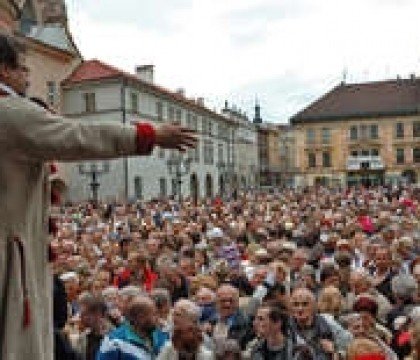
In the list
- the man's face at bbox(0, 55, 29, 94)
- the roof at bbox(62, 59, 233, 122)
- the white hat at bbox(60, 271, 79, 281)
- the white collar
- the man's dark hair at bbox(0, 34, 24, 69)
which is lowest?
the white hat at bbox(60, 271, 79, 281)

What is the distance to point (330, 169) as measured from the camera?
100500 millimetres

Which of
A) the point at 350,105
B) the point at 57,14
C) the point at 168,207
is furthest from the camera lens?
the point at 350,105

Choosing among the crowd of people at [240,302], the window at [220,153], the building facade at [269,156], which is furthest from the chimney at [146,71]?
the crowd of people at [240,302]

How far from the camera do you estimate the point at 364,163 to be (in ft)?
321

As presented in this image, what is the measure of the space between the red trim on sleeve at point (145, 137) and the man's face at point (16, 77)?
47 cm

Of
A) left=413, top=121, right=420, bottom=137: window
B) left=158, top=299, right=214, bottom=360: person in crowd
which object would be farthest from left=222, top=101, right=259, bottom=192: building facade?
left=158, top=299, right=214, bottom=360: person in crowd

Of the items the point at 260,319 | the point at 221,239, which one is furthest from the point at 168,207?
the point at 260,319

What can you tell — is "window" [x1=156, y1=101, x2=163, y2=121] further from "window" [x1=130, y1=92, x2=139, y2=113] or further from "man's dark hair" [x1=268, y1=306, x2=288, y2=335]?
"man's dark hair" [x1=268, y1=306, x2=288, y2=335]

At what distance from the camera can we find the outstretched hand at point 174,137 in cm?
301

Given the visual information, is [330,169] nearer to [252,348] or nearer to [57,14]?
[57,14]

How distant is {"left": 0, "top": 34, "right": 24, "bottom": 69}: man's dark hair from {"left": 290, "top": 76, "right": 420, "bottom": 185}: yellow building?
94.3 meters

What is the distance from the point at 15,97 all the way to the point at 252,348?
444cm

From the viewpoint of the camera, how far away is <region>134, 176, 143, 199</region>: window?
61812mm

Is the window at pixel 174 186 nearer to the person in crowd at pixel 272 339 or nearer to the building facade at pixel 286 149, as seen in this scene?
the person in crowd at pixel 272 339
